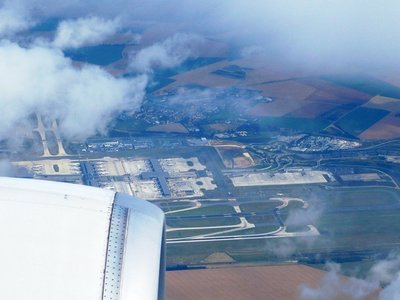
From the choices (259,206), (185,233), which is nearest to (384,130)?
(259,206)

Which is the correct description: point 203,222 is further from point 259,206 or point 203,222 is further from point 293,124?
point 293,124

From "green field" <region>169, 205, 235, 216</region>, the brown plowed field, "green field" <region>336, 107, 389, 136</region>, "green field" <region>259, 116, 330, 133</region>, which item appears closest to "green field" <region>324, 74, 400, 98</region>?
"green field" <region>336, 107, 389, 136</region>

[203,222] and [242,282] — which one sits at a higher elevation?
[203,222]

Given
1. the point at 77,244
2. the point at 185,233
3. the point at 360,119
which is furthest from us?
the point at 360,119

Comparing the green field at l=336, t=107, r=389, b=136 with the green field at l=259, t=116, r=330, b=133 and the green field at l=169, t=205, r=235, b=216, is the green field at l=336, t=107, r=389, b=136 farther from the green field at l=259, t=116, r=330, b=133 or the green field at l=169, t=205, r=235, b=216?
the green field at l=169, t=205, r=235, b=216

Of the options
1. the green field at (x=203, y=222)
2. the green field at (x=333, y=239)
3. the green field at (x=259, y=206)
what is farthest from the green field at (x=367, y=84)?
the green field at (x=203, y=222)

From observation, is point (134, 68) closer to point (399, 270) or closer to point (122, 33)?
point (122, 33)
